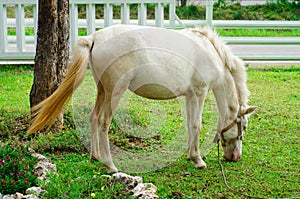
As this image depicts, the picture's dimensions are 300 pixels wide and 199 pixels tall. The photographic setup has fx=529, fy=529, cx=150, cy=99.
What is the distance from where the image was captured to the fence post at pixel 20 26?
33.0 ft

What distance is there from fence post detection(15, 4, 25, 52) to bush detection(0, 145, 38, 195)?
561 cm

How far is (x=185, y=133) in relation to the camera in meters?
5.81

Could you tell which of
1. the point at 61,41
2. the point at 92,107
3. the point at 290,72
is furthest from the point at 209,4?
the point at 92,107

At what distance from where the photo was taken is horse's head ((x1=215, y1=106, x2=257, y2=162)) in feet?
18.9

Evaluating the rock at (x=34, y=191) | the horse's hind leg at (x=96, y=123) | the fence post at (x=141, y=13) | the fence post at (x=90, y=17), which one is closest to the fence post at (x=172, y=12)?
the fence post at (x=141, y=13)

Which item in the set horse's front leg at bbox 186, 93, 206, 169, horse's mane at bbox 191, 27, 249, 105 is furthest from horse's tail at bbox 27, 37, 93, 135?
horse's mane at bbox 191, 27, 249, 105

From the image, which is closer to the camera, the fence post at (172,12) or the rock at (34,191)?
the rock at (34,191)

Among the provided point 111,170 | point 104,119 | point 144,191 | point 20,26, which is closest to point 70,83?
point 104,119

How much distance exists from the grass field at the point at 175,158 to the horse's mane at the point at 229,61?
36 centimetres

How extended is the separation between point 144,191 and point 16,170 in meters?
1.15

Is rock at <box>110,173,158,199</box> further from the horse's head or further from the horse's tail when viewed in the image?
the horse's head

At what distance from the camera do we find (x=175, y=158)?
5.62 meters

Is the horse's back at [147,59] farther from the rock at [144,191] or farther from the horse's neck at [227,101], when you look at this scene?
the rock at [144,191]

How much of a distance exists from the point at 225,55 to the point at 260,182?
1.40 m
